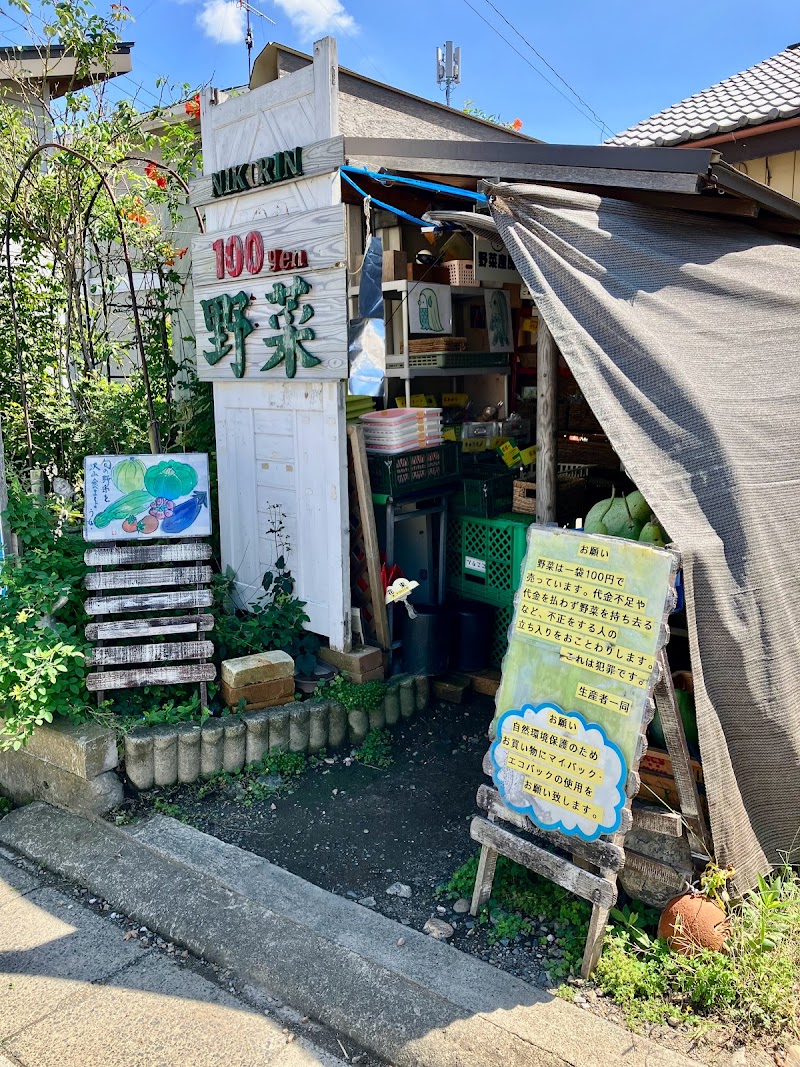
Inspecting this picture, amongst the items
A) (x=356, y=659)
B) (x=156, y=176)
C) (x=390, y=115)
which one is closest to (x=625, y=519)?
(x=356, y=659)

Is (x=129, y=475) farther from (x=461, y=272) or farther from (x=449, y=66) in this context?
(x=449, y=66)

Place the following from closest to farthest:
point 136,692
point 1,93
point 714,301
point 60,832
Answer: point 714,301
point 60,832
point 136,692
point 1,93

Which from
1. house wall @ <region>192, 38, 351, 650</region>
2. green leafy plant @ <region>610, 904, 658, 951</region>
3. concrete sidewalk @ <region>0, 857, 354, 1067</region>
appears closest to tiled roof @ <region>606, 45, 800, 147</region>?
house wall @ <region>192, 38, 351, 650</region>

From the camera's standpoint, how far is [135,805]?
5020 mm

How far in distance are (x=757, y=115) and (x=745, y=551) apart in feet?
18.6

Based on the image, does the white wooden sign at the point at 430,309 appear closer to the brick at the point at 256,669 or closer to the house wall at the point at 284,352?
the house wall at the point at 284,352

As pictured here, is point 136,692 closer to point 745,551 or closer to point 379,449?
point 379,449

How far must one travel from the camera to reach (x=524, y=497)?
598 centimetres

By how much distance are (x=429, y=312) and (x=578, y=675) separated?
12.4 ft

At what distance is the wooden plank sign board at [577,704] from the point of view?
3479mm

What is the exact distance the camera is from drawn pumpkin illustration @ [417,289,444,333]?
21.3 ft

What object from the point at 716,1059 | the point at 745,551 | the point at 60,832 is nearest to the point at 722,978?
the point at 716,1059

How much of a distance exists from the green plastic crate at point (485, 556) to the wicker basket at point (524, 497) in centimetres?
12

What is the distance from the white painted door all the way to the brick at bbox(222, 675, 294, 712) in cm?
54
